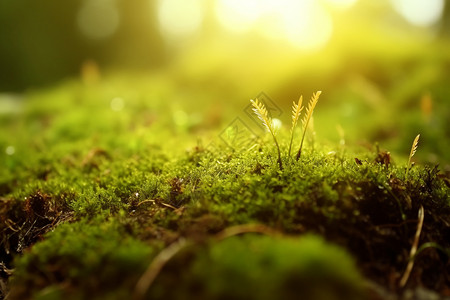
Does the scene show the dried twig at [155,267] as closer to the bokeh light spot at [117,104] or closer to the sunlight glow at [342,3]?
the bokeh light spot at [117,104]

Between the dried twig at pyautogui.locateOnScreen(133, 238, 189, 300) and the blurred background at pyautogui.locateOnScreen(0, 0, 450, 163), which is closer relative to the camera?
the dried twig at pyautogui.locateOnScreen(133, 238, 189, 300)

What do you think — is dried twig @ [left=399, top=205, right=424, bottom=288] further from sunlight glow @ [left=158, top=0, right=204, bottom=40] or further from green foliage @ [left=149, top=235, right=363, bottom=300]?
sunlight glow @ [left=158, top=0, right=204, bottom=40]

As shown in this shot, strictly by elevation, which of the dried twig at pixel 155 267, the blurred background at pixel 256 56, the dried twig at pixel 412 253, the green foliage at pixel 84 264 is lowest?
the green foliage at pixel 84 264

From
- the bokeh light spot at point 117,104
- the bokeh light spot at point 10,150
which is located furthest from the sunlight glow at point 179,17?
the bokeh light spot at point 10,150

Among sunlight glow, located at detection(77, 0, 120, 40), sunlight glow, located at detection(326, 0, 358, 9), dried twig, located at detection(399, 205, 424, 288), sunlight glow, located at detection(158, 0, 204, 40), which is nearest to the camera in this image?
dried twig, located at detection(399, 205, 424, 288)

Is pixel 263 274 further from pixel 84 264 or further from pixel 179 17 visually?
pixel 179 17

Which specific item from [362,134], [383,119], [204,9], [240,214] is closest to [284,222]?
[240,214]

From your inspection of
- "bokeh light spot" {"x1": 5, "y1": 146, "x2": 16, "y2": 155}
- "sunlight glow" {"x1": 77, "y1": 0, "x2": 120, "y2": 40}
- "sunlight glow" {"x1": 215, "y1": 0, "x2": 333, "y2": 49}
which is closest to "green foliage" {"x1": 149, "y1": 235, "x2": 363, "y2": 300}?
"bokeh light spot" {"x1": 5, "y1": 146, "x2": 16, "y2": 155}

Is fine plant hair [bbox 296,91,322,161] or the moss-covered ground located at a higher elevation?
fine plant hair [bbox 296,91,322,161]
